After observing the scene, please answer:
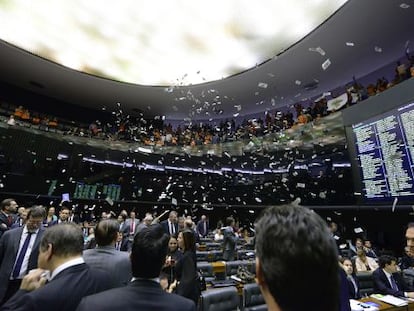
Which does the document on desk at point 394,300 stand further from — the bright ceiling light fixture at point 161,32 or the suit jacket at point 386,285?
the bright ceiling light fixture at point 161,32

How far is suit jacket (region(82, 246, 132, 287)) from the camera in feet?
6.24

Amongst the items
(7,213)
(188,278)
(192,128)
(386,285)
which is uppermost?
(192,128)

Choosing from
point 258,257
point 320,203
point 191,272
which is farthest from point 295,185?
point 258,257

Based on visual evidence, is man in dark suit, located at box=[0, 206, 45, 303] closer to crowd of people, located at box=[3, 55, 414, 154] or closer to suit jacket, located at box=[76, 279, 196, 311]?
suit jacket, located at box=[76, 279, 196, 311]

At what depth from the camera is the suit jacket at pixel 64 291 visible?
1.07 meters

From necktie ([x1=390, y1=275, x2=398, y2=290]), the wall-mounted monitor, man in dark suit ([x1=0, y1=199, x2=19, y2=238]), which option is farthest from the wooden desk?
man in dark suit ([x1=0, y1=199, x2=19, y2=238])

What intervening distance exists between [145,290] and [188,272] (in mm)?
1572

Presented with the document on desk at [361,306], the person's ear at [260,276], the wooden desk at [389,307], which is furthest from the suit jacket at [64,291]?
the wooden desk at [389,307]

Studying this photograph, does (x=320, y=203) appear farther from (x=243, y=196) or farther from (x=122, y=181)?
(x=122, y=181)

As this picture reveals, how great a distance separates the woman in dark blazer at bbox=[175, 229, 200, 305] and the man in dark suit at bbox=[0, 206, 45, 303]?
155cm

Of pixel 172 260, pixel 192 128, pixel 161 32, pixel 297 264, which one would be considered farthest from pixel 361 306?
pixel 192 128

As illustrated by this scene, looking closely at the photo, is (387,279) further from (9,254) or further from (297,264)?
(9,254)

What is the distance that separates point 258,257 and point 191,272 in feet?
6.87

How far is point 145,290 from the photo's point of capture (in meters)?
1.10
